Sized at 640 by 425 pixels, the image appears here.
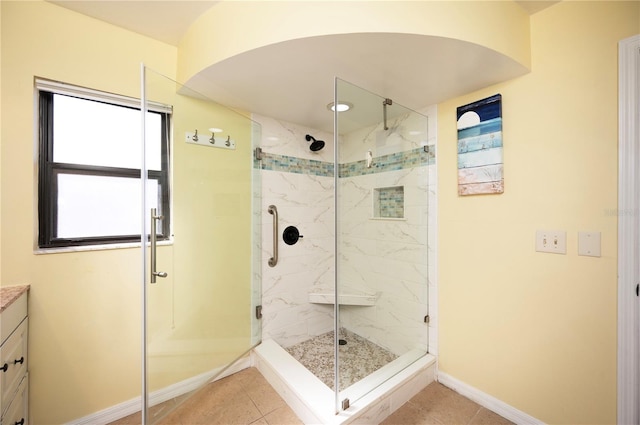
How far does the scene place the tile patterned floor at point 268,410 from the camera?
60.9 inches

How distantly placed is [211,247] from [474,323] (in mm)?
1952

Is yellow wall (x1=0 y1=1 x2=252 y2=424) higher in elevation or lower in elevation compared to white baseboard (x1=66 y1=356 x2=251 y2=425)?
higher

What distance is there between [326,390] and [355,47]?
6.60ft

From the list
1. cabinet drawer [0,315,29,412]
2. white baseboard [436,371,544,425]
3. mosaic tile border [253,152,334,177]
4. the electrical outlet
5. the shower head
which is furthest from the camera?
the shower head

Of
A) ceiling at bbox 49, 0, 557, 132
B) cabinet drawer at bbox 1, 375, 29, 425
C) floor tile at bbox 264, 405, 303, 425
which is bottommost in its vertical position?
floor tile at bbox 264, 405, 303, 425

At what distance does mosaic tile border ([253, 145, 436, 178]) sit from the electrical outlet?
33.2 inches

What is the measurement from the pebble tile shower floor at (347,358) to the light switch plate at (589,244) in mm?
1355

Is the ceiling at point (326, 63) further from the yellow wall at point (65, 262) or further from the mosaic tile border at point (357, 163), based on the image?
the mosaic tile border at point (357, 163)

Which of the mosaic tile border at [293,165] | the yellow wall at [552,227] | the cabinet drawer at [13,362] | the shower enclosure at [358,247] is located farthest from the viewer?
the mosaic tile border at [293,165]

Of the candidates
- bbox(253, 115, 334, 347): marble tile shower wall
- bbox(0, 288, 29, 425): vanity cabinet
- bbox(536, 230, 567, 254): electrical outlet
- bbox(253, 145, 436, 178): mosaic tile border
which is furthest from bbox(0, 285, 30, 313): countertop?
bbox(536, 230, 567, 254): electrical outlet

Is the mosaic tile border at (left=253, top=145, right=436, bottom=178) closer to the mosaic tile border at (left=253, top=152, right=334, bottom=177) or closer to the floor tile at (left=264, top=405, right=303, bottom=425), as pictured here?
the mosaic tile border at (left=253, top=152, right=334, bottom=177)

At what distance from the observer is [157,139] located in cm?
139

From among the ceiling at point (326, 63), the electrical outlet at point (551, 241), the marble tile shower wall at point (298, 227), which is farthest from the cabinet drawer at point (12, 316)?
the electrical outlet at point (551, 241)

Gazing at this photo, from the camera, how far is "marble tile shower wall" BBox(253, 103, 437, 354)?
5.94 ft
